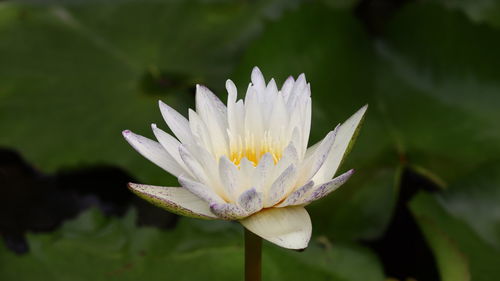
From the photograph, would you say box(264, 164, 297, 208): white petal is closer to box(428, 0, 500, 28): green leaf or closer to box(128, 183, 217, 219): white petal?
box(128, 183, 217, 219): white petal

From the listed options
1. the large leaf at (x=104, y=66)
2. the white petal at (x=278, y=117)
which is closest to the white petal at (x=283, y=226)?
the white petal at (x=278, y=117)

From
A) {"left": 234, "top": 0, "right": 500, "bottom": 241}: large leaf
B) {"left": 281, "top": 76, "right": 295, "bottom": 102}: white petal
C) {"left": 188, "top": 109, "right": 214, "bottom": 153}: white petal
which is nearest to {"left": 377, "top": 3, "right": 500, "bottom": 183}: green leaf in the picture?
{"left": 234, "top": 0, "right": 500, "bottom": 241}: large leaf

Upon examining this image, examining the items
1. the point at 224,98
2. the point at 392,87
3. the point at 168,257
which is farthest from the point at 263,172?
the point at 392,87

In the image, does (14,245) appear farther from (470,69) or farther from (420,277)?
(470,69)

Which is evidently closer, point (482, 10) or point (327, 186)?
point (327, 186)

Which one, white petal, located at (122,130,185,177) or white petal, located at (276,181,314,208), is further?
white petal, located at (122,130,185,177)

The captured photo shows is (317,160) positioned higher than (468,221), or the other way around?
(317,160)

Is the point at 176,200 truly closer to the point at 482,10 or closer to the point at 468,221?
the point at 468,221

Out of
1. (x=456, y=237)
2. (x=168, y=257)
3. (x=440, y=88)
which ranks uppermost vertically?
(x=440, y=88)
